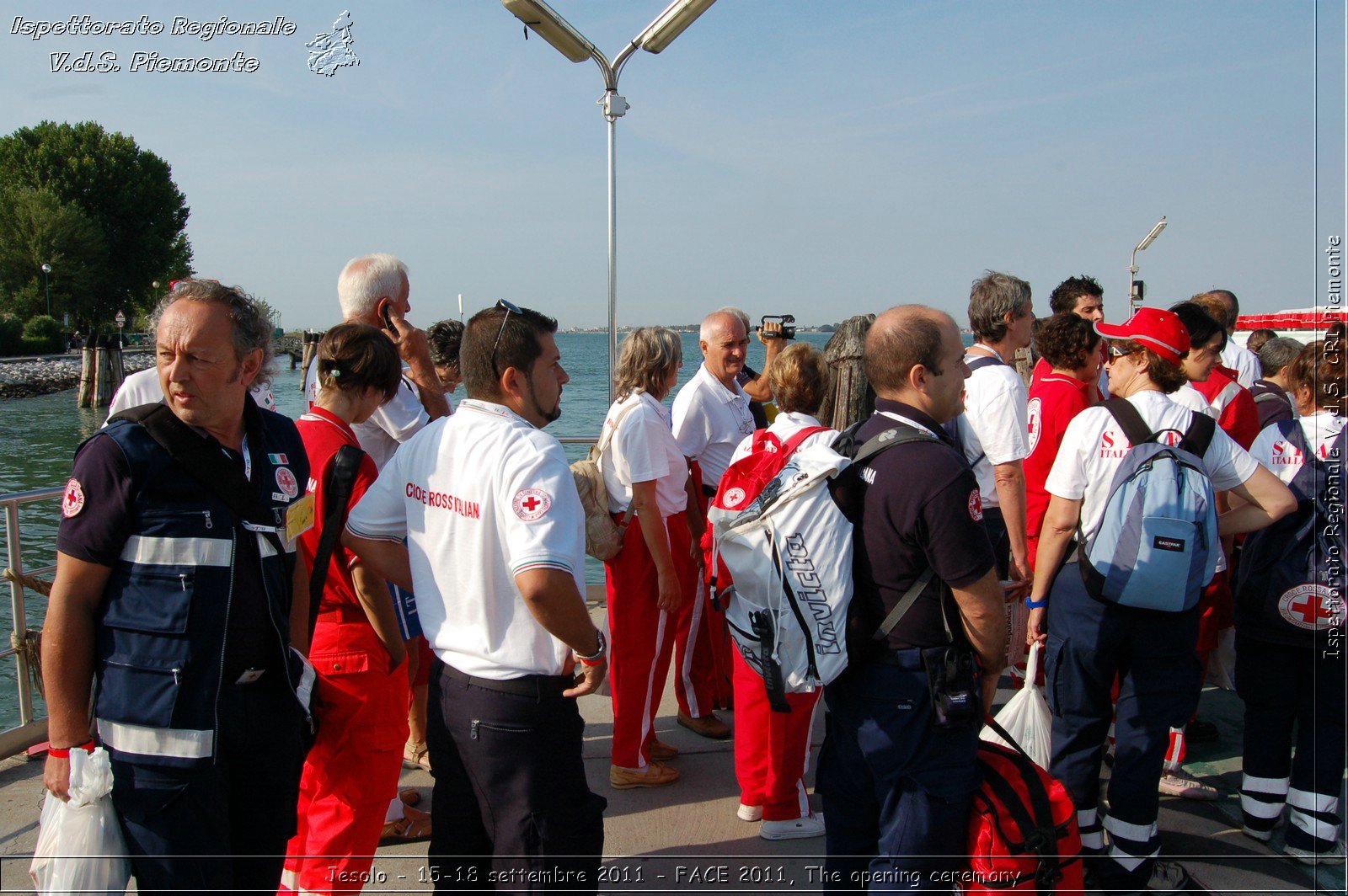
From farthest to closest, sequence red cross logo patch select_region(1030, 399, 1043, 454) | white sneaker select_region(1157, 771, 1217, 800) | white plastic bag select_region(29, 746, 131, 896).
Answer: red cross logo patch select_region(1030, 399, 1043, 454) < white sneaker select_region(1157, 771, 1217, 800) < white plastic bag select_region(29, 746, 131, 896)

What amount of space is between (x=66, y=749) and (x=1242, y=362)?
26.1 feet

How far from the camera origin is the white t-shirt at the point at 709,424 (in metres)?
4.34

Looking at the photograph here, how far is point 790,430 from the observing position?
3252mm

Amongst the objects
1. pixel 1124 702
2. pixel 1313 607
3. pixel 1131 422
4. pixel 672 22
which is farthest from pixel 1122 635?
pixel 672 22

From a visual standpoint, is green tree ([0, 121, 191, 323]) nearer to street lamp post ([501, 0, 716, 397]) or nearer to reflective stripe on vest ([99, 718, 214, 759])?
street lamp post ([501, 0, 716, 397])

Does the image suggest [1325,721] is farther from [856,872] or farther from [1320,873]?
[856,872]

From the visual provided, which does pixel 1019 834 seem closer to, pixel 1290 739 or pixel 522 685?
pixel 522 685

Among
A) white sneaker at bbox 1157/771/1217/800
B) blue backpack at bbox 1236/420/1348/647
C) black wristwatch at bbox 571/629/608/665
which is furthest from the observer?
white sneaker at bbox 1157/771/1217/800

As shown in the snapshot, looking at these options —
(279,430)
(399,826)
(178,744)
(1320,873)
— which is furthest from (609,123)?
(1320,873)

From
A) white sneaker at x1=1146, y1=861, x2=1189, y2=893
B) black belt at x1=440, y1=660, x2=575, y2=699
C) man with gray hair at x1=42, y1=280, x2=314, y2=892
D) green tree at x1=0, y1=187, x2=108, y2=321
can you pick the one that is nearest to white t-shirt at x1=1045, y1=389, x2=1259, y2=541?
white sneaker at x1=1146, y1=861, x2=1189, y2=893

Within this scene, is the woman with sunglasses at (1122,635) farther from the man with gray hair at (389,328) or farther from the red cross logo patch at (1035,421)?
the man with gray hair at (389,328)

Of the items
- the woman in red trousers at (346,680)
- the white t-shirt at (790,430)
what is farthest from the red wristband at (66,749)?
the white t-shirt at (790,430)

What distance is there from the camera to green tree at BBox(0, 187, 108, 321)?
49438mm

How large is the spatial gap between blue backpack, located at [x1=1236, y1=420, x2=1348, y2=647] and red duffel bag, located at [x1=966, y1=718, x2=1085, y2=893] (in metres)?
1.75
